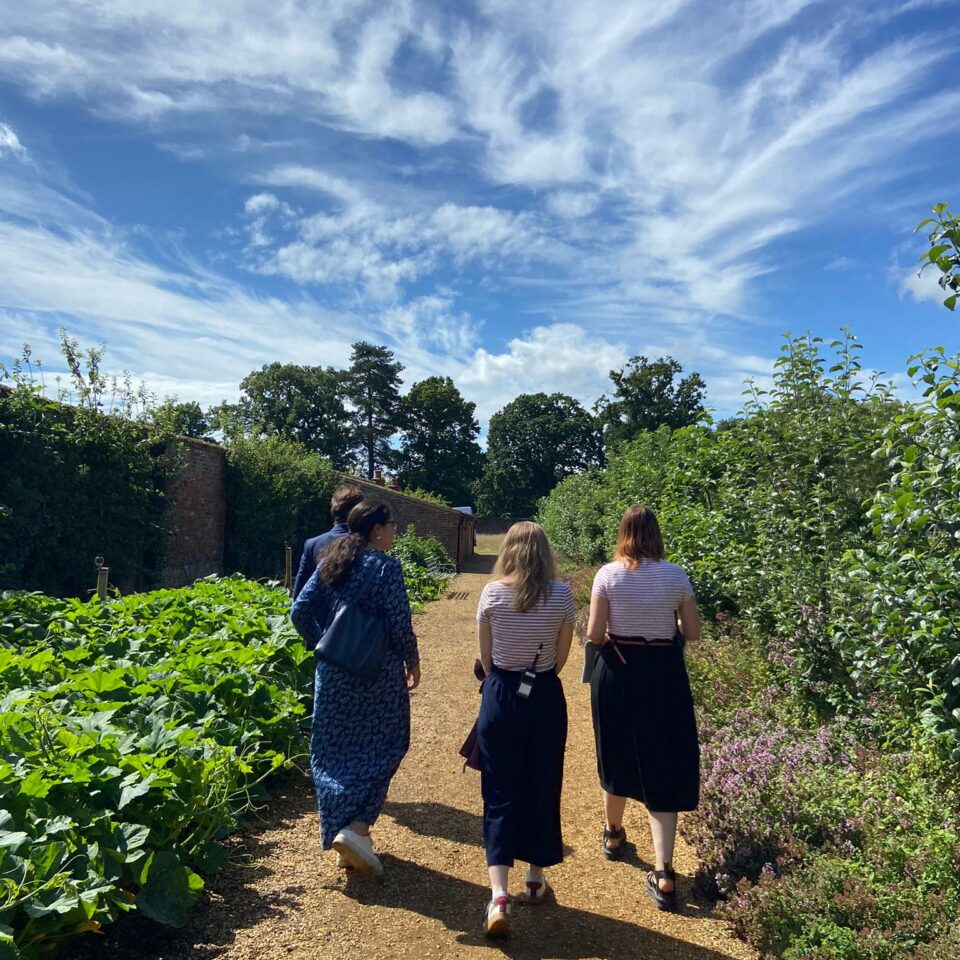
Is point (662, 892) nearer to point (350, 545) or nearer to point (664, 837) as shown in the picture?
point (664, 837)

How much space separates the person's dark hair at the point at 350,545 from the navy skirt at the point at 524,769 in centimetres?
95

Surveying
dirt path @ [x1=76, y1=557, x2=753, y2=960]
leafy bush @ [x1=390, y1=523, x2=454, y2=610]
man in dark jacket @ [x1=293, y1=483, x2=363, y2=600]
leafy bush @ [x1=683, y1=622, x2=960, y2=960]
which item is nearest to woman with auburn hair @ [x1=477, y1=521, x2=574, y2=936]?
dirt path @ [x1=76, y1=557, x2=753, y2=960]

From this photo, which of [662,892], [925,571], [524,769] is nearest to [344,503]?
[524,769]

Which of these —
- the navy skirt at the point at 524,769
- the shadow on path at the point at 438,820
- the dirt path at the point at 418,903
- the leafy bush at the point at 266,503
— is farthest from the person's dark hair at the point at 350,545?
the leafy bush at the point at 266,503

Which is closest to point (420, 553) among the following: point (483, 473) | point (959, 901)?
point (959, 901)

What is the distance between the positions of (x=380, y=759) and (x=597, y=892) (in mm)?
1239

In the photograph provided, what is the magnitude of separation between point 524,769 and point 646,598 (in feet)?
3.25

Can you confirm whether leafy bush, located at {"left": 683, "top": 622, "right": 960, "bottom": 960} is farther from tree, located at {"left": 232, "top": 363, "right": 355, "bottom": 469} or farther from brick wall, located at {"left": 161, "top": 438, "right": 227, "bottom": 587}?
tree, located at {"left": 232, "top": 363, "right": 355, "bottom": 469}

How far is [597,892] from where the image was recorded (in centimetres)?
350

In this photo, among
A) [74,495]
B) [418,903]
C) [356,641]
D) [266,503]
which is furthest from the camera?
[266,503]

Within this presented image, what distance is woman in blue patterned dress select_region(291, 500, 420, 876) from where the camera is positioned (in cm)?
351

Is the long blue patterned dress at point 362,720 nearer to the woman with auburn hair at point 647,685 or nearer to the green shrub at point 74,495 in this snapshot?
the woman with auburn hair at point 647,685

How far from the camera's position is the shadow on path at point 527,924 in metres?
2.99

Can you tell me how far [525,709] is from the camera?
3.26 m
